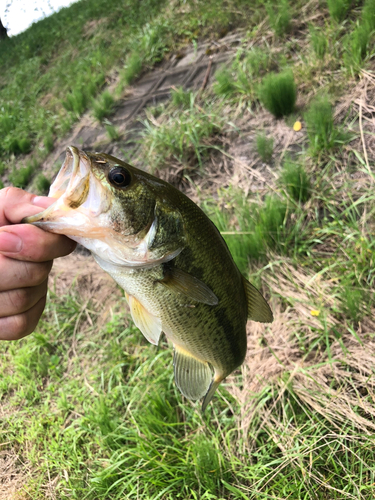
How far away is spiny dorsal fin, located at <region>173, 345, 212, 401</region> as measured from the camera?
1.50 m

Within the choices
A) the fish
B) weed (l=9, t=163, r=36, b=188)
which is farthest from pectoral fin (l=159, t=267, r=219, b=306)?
weed (l=9, t=163, r=36, b=188)

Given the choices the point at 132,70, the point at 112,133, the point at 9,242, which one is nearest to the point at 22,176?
the point at 112,133

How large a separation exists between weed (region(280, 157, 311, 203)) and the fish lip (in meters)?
1.83

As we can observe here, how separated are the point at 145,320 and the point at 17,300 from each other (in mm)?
459

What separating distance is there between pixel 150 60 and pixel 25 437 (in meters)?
4.95

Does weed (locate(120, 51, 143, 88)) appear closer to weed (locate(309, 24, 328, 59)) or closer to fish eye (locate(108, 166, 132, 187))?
weed (locate(309, 24, 328, 59))

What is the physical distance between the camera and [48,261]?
1.33m

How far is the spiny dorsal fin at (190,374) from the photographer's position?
1.50m

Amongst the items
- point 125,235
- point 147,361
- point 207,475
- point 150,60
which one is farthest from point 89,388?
point 150,60

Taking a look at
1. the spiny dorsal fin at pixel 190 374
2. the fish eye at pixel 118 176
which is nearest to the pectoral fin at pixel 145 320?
the spiny dorsal fin at pixel 190 374

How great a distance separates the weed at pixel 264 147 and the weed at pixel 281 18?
159cm

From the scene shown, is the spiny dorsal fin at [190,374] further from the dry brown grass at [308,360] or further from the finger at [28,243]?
the dry brown grass at [308,360]

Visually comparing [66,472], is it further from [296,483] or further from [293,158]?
[293,158]

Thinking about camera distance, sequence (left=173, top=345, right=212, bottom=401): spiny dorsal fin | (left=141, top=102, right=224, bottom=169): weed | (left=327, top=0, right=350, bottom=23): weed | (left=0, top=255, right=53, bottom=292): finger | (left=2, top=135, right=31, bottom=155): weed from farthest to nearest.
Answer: (left=2, top=135, right=31, bottom=155): weed < (left=141, top=102, right=224, bottom=169): weed < (left=327, top=0, right=350, bottom=23): weed < (left=173, top=345, right=212, bottom=401): spiny dorsal fin < (left=0, top=255, right=53, bottom=292): finger
